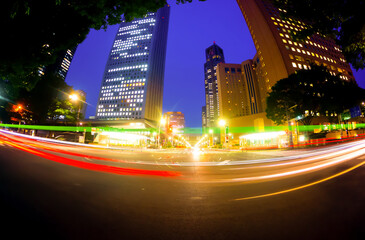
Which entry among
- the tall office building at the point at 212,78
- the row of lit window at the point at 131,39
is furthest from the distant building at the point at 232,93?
the row of lit window at the point at 131,39

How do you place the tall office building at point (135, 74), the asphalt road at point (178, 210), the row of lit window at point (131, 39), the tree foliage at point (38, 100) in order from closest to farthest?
the asphalt road at point (178, 210), the tree foliage at point (38, 100), the tall office building at point (135, 74), the row of lit window at point (131, 39)

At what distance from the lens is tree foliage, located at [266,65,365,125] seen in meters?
29.2

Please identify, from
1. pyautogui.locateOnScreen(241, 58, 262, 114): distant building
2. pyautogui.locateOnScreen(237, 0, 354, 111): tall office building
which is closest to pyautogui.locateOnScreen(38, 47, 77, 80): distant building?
pyautogui.locateOnScreen(237, 0, 354, 111): tall office building

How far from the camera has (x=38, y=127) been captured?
28.4 metres

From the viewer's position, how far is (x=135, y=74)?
379 feet

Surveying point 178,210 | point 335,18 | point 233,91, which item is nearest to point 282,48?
point 335,18

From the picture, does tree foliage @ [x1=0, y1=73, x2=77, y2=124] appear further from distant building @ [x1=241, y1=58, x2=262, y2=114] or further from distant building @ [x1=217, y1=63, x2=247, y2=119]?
distant building @ [x1=241, y1=58, x2=262, y2=114]

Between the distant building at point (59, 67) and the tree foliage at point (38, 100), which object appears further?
the distant building at point (59, 67)

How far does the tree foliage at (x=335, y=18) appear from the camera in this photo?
A: 6.15 meters

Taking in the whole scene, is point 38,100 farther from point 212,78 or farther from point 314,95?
point 212,78

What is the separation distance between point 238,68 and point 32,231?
13267 cm

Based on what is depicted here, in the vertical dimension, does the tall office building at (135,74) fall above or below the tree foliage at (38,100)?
above

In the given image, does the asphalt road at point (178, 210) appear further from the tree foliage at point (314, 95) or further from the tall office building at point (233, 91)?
the tall office building at point (233, 91)

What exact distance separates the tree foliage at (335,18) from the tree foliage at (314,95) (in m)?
23.7
